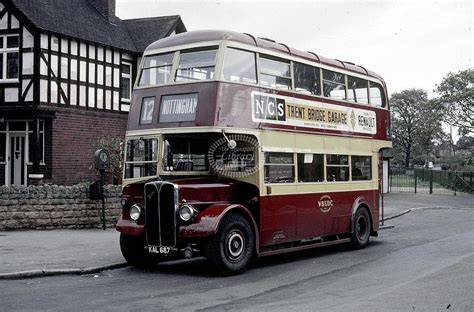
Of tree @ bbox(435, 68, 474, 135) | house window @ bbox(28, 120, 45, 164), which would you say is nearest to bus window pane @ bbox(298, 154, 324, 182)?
house window @ bbox(28, 120, 45, 164)

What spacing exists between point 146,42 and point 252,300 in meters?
22.2

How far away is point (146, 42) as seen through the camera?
94.7 feet

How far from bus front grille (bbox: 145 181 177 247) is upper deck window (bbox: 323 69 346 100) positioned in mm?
4845

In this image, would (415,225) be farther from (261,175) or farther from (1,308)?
(1,308)

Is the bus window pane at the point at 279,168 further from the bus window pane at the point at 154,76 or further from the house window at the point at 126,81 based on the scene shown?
the house window at the point at 126,81

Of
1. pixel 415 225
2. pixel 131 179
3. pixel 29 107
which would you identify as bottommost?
pixel 415 225

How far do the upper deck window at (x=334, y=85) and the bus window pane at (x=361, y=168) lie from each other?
157 centimetres

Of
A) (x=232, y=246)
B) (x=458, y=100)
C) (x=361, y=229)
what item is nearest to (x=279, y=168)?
(x=232, y=246)

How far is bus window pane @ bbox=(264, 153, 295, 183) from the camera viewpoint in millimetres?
11664

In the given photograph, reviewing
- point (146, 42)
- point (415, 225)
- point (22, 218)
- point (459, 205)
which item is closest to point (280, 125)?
point (22, 218)

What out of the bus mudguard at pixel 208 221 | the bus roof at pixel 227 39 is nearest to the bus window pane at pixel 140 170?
the bus mudguard at pixel 208 221

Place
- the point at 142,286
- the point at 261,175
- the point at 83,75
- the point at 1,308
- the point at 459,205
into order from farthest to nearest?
the point at 459,205 < the point at 83,75 < the point at 261,175 < the point at 142,286 < the point at 1,308

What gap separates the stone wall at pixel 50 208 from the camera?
1622 cm

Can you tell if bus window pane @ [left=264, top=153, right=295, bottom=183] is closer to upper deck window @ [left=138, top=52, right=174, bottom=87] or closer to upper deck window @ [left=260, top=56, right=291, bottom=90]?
upper deck window @ [left=260, top=56, right=291, bottom=90]
